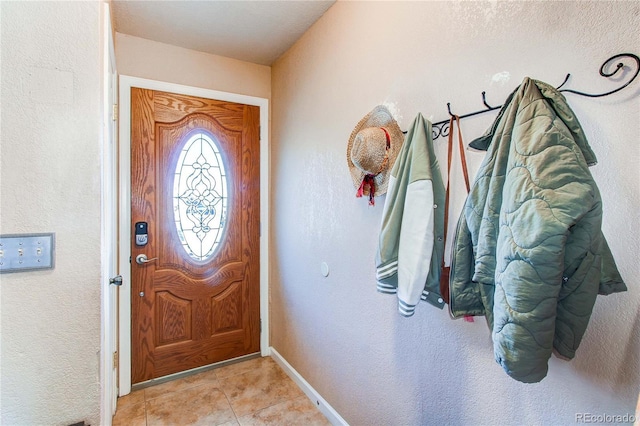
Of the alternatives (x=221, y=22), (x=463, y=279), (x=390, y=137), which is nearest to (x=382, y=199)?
(x=390, y=137)

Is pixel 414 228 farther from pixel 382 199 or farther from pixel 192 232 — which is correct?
pixel 192 232

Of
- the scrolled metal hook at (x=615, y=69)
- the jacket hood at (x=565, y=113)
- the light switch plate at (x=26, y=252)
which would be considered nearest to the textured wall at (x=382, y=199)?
the scrolled metal hook at (x=615, y=69)

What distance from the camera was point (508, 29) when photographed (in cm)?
100

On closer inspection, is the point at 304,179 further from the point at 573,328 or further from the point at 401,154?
the point at 573,328

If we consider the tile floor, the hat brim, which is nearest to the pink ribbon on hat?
the hat brim

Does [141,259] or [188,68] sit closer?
[141,259]

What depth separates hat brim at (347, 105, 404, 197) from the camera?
1.33 meters

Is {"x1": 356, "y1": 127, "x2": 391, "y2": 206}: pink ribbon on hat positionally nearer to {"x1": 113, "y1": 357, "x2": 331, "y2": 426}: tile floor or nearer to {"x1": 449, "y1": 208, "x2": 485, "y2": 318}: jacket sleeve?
{"x1": 449, "y1": 208, "x2": 485, "y2": 318}: jacket sleeve

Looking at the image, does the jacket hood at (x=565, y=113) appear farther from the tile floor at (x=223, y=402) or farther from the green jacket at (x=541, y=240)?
the tile floor at (x=223, y=402)

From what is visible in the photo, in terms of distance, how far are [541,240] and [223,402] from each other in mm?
2184

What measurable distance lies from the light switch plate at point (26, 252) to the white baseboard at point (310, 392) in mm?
1643

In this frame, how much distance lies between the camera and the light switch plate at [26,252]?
0.96 m

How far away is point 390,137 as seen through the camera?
133 centimetres

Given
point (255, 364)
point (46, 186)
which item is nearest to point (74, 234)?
point (46, 186)
